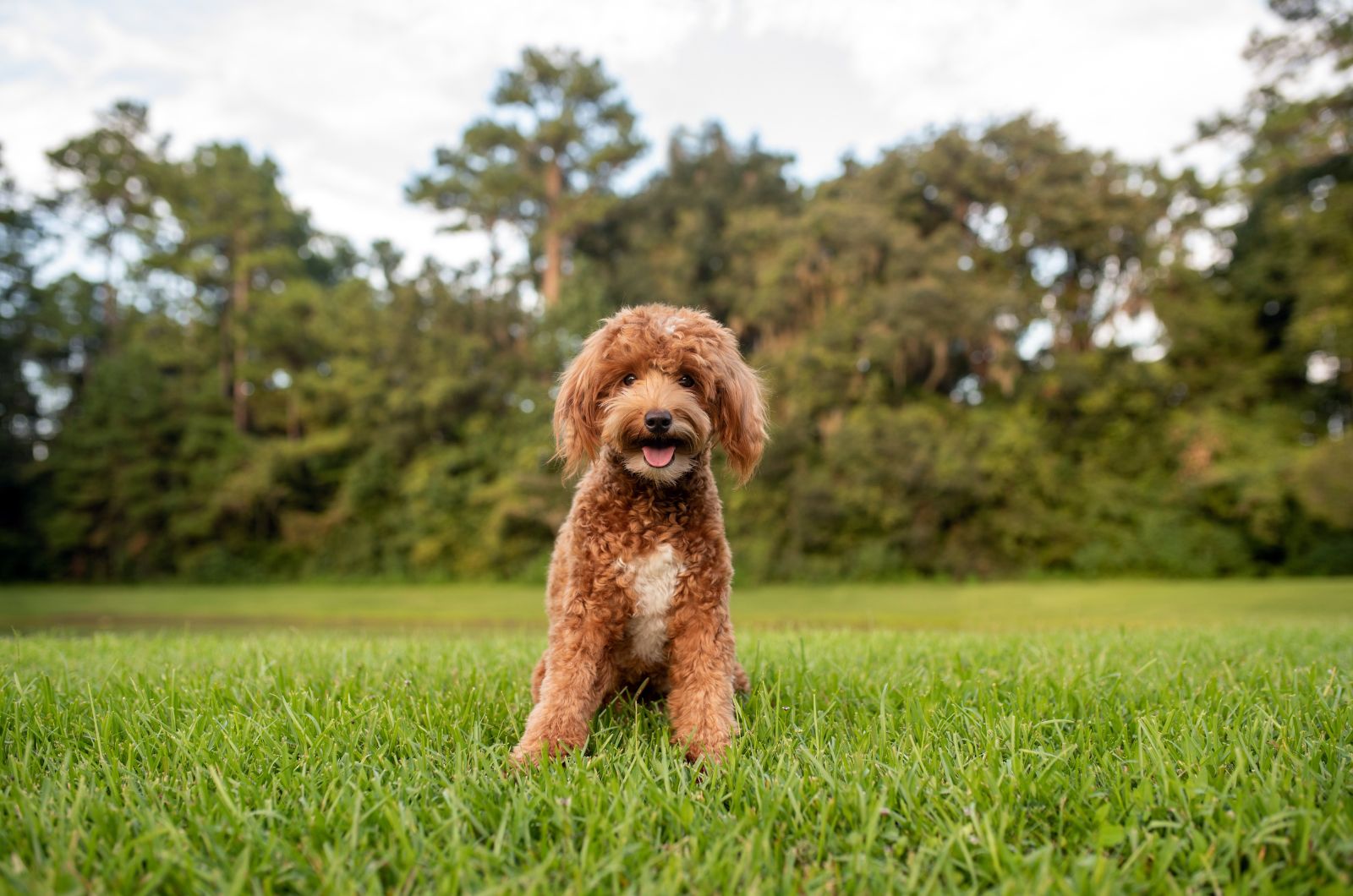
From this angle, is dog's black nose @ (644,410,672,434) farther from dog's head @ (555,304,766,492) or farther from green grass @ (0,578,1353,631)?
green grass @ (0,578,1353,631)

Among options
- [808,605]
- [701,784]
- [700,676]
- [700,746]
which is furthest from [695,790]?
[808,605]

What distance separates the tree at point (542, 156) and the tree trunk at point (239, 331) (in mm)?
7584

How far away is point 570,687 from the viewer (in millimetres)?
2422

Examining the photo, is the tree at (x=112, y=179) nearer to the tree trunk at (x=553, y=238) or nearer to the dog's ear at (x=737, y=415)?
the tree trunk at (x=553, y=238)

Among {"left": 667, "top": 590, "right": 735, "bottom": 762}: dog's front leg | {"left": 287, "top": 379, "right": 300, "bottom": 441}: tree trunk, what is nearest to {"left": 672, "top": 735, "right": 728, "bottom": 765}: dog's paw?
{"left": 667, "top": 590, "right": 735, "bottom": 762}: dog's front leg

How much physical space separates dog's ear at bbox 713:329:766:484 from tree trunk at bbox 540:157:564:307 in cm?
2194

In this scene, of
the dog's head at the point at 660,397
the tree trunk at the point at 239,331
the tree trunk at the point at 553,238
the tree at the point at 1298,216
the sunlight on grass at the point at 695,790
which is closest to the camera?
the sunlight on grass at the point at 695,790

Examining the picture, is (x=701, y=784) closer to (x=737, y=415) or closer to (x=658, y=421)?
(x=658, y=421)

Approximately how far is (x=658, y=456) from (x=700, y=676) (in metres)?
0.73

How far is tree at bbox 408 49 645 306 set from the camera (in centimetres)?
2517

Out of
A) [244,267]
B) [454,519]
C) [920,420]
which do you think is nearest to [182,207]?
[244,267]

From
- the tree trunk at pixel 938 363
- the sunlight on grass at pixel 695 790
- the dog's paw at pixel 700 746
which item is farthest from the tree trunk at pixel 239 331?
the dog's paw at pixel 700 746

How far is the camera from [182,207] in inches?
1097

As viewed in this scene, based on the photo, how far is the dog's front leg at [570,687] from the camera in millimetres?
2326
